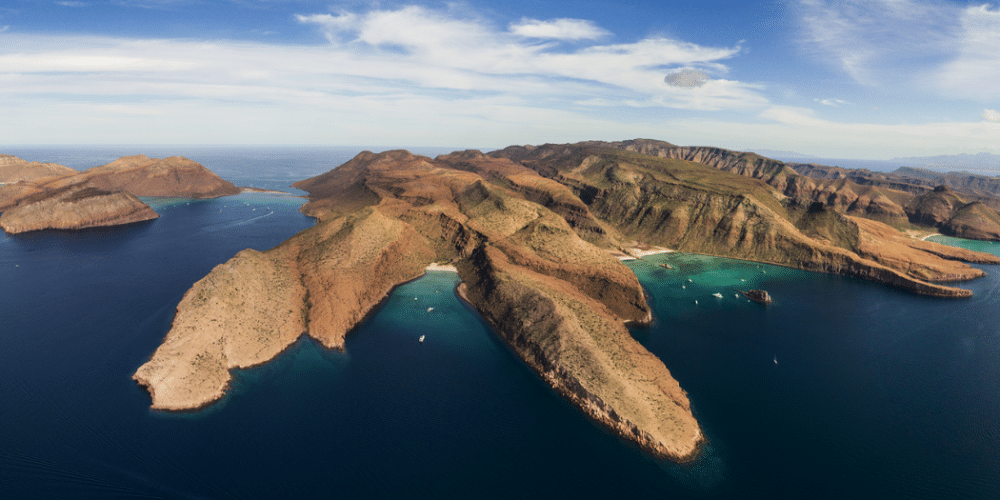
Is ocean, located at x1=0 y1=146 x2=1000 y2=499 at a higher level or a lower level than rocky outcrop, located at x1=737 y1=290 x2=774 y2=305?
lower

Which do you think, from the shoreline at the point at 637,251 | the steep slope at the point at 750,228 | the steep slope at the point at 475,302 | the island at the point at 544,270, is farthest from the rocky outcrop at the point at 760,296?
the steep slope at the point at 750,228

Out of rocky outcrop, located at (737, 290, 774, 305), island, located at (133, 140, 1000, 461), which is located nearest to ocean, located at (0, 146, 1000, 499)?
island, located at (133, 140, 1000, 461)

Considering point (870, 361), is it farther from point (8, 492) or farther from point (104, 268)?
point (104, 268)

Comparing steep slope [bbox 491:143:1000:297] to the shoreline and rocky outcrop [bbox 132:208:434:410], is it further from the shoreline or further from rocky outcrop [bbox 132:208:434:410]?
rocky outcrop [bbox 132:208:434:410]

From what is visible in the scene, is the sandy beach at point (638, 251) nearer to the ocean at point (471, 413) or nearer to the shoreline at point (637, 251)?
the shoreline at point (637, 251)

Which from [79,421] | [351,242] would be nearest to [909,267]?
[351,242]

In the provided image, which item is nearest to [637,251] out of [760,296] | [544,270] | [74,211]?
[760,296]
